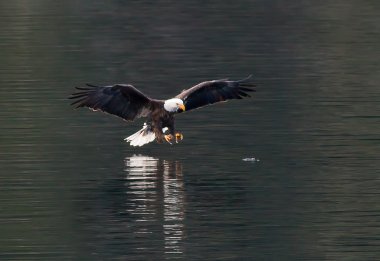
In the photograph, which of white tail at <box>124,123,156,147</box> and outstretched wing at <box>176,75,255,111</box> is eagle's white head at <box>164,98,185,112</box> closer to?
outstretched wing at <box>176,75,255,111</box>

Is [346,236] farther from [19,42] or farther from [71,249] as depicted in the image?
[19,42]

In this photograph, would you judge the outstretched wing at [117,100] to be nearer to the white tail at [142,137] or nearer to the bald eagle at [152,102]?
the bald eagle at [152,102]

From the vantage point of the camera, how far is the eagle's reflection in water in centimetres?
1215

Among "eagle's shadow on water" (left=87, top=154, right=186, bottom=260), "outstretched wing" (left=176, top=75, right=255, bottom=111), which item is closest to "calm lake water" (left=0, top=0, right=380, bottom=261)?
"eagle's shadow on water" (left=87, top=154, right=186, bottom=260)

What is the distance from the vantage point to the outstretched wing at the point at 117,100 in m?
15.6

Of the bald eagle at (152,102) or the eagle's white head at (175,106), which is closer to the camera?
the bald eagle at (152,102)

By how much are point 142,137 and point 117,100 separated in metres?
0.58

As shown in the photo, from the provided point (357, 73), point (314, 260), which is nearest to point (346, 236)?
point (314, 260)

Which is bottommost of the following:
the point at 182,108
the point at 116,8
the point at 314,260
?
the point at 314,260

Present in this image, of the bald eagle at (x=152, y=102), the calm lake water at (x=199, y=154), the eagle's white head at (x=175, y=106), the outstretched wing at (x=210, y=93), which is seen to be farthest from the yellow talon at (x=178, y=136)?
the outstretched wing at (x=210, y=93)

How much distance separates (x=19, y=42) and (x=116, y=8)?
22.9 feet

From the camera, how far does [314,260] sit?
444 inches

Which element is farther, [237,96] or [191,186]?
[237,96]

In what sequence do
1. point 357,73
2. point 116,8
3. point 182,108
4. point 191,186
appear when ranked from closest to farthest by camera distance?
point 191,186, point 182,108, point 357,73, point 116,8
